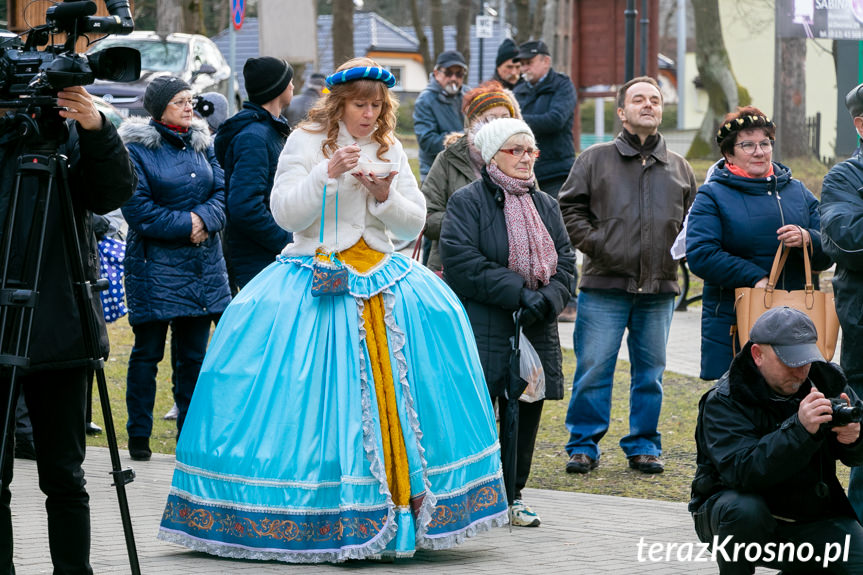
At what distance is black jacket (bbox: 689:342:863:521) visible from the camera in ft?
16.4

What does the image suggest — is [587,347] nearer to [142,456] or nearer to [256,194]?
[256,194]

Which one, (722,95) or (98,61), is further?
(722,95)

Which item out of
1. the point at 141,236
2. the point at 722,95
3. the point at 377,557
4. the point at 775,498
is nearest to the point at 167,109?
the point at 141,236

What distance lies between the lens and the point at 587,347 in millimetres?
8047

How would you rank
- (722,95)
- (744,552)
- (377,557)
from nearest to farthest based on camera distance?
(744,552)
(377,557)
(722,95)

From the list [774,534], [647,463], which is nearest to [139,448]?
[647,463]

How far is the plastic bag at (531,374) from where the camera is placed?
21.6 ft

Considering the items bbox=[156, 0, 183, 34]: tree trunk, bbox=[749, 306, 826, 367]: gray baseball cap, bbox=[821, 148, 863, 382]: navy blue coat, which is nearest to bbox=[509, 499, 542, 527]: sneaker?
bbox=[821, 148, 863, 382]: navy blue coat

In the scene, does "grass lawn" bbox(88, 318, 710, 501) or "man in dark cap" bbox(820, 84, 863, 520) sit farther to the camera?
"grass lawn" bbox(88, 318, 710, 501)

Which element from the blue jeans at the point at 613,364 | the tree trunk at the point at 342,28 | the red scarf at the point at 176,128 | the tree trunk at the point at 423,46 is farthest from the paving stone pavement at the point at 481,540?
the tree trunk at the point at 423,46

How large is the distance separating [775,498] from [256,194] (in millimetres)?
3342

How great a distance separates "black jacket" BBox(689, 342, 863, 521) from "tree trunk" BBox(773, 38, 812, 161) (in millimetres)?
8880

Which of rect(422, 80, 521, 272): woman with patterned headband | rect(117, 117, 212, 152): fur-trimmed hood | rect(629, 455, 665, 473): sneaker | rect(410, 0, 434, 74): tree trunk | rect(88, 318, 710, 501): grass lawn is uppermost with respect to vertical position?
rect(410, 0, 434, 74): tree trunk

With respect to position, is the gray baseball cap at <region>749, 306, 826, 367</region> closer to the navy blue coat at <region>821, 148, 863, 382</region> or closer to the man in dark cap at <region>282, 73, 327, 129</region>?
the navy blue coat at <region>821, 148, 863, 382</region>
